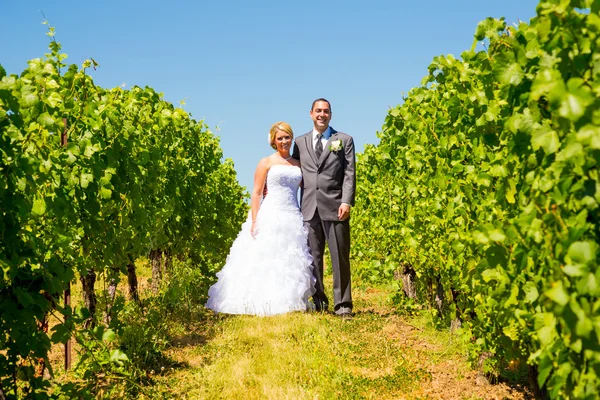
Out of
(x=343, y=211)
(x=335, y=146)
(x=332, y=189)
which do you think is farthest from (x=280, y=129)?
(x=343, y=211)

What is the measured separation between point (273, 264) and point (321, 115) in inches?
87.4

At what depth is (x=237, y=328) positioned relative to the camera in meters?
7.22

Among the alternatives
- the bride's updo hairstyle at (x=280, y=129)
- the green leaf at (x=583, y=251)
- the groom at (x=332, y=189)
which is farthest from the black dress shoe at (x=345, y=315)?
the green leaf at (x=583, y=251)

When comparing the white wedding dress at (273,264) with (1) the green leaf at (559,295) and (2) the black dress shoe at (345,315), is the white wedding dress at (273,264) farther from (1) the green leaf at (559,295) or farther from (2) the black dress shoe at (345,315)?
(1) the green leaf at (559,295)

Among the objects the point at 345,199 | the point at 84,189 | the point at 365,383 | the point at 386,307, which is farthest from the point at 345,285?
the point at 84,189

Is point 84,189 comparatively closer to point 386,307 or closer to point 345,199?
point 345,199

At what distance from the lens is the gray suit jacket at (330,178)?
768cm

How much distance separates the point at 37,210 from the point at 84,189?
4.13 ft

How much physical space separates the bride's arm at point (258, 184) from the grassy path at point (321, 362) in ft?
5.50

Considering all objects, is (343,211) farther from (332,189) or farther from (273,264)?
(273,264)

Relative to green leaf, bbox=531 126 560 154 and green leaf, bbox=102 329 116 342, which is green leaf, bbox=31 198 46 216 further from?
green leaf, bbox=531 126 560 154

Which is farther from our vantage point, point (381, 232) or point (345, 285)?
point (381, 232)

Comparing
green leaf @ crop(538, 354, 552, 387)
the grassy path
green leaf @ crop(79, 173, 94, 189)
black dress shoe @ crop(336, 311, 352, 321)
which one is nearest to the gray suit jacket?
black dress shoe @ crop(336, 311, 352, 321)

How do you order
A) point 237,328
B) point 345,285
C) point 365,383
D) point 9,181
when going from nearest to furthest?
point 9,181, point 365,383, point 237,328, point 345,285
